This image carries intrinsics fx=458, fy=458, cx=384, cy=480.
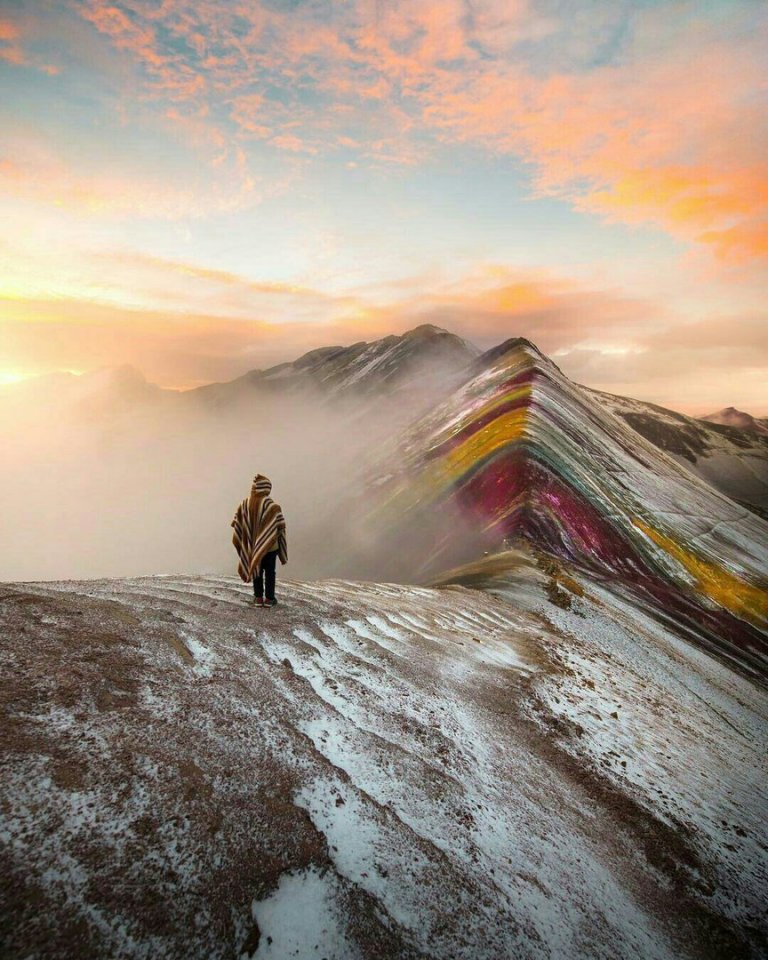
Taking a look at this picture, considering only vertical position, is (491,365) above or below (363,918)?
above

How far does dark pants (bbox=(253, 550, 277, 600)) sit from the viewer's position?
1180 cm

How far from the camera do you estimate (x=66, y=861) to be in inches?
157

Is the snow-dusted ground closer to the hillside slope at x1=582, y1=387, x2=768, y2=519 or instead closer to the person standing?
the person standing

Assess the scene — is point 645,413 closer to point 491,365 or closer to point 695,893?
point 491,365

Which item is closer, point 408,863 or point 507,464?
point 408,863

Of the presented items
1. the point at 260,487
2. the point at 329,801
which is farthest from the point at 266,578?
the point at 329,801

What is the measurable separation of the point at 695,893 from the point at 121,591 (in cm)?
1280

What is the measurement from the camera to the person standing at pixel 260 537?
11.5m

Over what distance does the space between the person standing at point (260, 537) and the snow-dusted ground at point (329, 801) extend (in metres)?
0.77

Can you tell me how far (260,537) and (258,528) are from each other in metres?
0.24

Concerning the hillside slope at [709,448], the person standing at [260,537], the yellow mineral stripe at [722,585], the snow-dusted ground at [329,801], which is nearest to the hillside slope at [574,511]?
the yellow mineral stripe at [722,585]

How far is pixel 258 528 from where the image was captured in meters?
11.7

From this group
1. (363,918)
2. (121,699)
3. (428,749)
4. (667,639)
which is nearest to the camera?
(363,918)

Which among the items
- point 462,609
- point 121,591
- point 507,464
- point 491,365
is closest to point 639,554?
point 507,464
